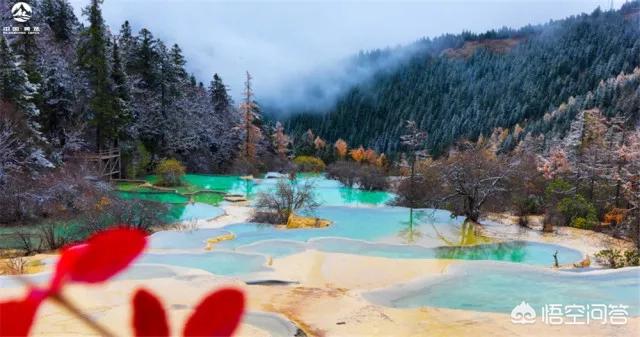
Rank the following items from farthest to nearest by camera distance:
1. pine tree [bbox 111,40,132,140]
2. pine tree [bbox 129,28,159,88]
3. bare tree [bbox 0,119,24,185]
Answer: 1. pine tree [bbox 129,28,159,88]
2. pine tree [bbox 111,40,132,140]
3. bare tree [bbox 0,119,24,185]

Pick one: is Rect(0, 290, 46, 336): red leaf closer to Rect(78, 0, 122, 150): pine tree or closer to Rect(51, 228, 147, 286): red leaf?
Rect(51, 228, 147, 286): red leaf

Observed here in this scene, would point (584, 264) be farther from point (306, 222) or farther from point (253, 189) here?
point (253, 189)

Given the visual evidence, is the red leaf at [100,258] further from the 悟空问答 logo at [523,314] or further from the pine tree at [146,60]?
the pine tree at [146,60]

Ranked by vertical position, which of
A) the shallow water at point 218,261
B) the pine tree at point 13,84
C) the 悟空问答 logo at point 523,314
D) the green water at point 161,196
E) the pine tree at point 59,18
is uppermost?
the pine tree at point 59,18

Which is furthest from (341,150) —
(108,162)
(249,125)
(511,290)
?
(511,290)

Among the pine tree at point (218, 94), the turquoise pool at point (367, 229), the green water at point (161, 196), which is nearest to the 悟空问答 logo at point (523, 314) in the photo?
the turquoise pool at point (367, 229)

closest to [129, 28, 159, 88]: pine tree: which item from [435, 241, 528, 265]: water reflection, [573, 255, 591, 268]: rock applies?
[435, 241, 528, 265]: water reflection

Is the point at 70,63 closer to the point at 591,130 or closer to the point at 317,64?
the point at 591,130
